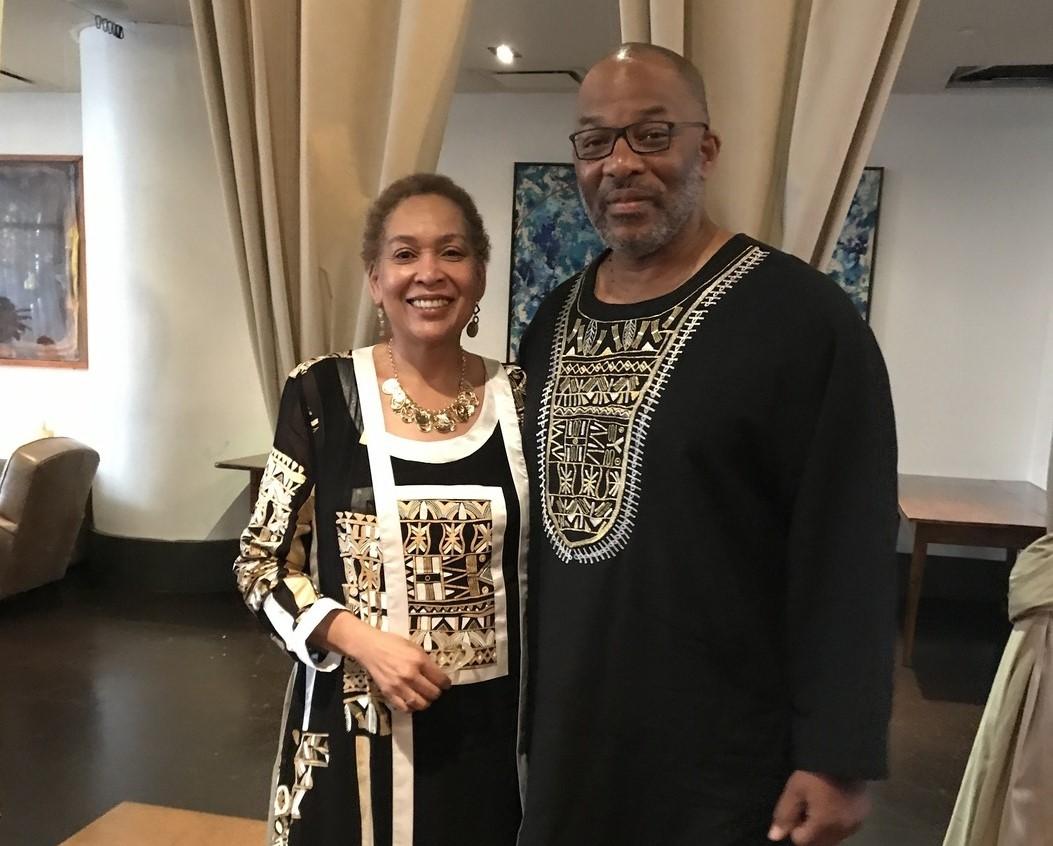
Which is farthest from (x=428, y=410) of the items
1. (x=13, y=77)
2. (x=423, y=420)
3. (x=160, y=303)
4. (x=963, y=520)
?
(x=13, y=77)

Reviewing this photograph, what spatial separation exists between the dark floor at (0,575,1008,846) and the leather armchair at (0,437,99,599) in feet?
0.56

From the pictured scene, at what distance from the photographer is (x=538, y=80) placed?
14.0 ft

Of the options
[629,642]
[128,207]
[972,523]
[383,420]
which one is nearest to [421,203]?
[383,420]

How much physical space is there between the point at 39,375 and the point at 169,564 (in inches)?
68.3

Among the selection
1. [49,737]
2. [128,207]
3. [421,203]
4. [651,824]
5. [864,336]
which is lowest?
[49,737]

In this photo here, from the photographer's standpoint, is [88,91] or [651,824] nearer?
[651,824]

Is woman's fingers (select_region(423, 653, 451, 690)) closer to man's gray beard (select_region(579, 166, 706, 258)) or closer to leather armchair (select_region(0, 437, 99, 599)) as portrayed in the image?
man's gray beard (select_region(579, 166, 706, 258))

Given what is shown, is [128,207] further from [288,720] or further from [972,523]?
[972,523]

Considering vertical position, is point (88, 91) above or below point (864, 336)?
above

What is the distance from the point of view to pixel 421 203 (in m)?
1.25

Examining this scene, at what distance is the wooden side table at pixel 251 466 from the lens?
378 cm

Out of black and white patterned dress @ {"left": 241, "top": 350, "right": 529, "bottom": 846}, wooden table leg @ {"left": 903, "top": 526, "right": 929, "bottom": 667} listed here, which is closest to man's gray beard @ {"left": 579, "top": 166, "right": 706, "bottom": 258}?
black and white patterned dress @ {"left": 241, "top": 350, "right": 529, "bottom": 846}

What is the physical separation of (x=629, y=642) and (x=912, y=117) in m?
4.05

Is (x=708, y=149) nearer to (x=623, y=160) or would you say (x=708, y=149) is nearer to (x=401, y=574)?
(x=623, y=160)
